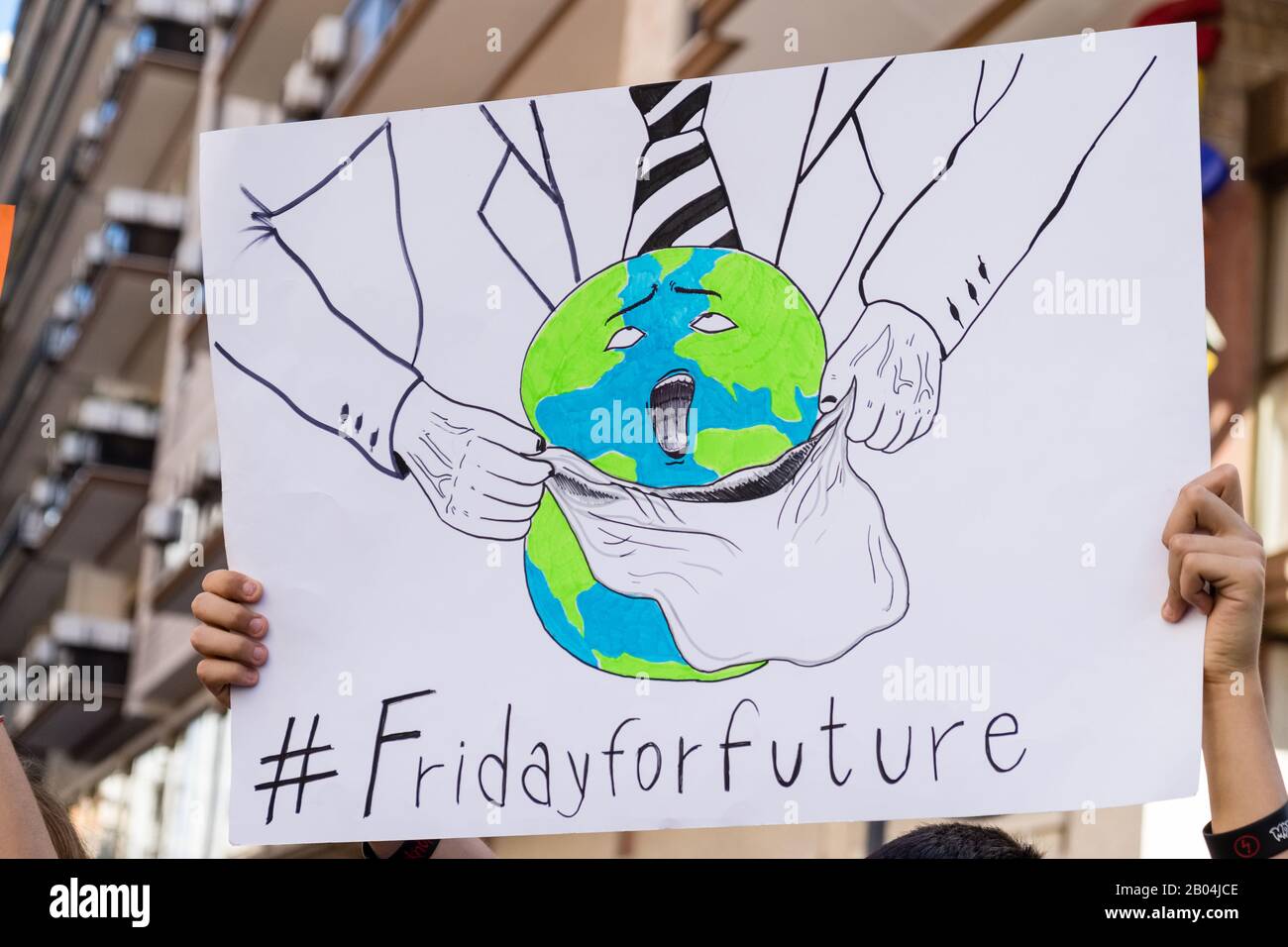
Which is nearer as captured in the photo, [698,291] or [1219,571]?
[1219,571]

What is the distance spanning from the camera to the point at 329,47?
575 inches

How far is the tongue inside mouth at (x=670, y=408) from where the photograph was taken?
2.04 m

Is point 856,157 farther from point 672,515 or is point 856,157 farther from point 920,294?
point 672,515

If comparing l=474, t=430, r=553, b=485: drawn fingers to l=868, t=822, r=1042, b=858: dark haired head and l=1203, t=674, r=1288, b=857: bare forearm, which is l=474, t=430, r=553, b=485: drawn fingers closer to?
l=868, t=822, r=1042, b=858: dark haired head

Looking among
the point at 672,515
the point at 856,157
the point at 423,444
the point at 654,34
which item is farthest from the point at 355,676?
the point at 654,34

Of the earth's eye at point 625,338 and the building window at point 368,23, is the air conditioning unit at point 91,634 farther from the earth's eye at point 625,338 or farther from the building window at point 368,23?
the earth's eye at point 625,338

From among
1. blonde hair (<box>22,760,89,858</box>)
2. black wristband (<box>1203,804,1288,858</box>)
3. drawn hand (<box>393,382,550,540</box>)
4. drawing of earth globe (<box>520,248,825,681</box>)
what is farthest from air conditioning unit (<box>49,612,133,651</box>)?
black wristband (<box>1203,804,1288,858</box>)

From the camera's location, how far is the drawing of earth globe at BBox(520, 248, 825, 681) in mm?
2014

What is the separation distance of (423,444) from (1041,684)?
0.83 metres

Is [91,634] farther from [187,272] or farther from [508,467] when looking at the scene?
[508,467]

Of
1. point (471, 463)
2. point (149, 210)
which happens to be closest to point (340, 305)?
point (471, 463)

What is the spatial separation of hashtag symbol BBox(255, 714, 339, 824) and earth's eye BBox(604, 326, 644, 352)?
0.60 m

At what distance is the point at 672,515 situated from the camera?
6.63 ft

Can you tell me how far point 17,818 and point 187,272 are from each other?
55.0 ft
